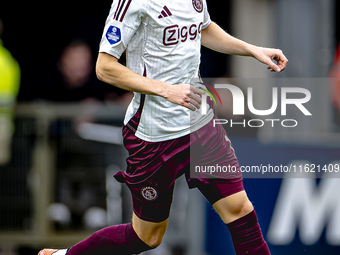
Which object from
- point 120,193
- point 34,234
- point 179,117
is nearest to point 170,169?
point 179,117

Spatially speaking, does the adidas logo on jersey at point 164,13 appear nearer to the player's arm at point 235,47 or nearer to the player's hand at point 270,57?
the player's arm at point 235,47

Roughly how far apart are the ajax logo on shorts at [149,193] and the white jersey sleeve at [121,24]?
2.74ft

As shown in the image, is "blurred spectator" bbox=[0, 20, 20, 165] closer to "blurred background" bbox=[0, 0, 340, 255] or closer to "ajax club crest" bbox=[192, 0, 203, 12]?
"blurred background" bbox=[0, 0, 340, 255]

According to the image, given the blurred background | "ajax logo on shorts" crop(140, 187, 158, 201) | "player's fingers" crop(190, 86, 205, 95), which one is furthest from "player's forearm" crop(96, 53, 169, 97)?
the blurred background

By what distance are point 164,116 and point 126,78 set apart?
1.29ft

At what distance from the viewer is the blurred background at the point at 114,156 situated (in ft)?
21.4

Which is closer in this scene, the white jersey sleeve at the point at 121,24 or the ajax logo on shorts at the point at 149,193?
the white jersey sleeve at the point at 121,24

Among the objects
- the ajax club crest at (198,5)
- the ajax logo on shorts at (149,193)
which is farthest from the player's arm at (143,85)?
the ajax logo on shorts at (149,193)

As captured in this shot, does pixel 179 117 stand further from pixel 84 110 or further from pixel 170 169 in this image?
pixel 84 110

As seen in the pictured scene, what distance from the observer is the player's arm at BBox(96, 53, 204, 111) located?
11.3 ft

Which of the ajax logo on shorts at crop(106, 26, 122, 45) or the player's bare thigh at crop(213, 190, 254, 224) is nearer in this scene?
the ajax logo on shorts at crop(106, 26, 122, 45)

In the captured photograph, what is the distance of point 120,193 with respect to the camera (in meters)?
7.32

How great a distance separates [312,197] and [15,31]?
22.1 feet

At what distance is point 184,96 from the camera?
3449 millimetres
